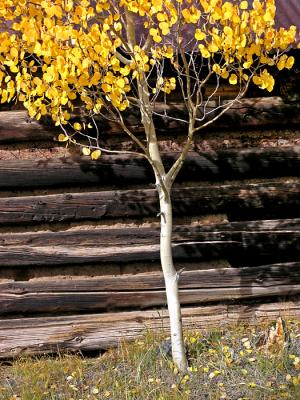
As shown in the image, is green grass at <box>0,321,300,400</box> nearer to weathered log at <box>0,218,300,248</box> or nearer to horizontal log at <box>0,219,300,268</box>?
horizontal log at <box>0,219,300,268</box>

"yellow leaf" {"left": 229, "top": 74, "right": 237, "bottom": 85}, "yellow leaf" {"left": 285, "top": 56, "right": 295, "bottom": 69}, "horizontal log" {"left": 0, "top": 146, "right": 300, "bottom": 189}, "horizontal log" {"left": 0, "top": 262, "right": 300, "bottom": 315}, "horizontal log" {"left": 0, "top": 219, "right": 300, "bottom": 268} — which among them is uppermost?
"yellow leaf" {"left": 285, "top": 56, "right": 295, "bottom": 69}

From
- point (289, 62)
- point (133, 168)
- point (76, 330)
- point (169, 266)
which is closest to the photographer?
point (289, 62)

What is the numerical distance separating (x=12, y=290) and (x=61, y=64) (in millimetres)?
2121

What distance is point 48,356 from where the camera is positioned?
4695 mm

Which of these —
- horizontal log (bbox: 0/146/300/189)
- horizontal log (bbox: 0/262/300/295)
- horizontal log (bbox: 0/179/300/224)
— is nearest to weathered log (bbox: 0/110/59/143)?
horizontal log (bbox: 0/146/300/189)

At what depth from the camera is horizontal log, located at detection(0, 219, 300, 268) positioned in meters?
4.71

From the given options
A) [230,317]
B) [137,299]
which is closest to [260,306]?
[230,317]

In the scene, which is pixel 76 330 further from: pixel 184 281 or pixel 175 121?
pixel 175 121

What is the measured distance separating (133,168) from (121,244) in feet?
2.26

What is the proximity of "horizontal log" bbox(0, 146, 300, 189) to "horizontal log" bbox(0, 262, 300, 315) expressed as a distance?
87cm

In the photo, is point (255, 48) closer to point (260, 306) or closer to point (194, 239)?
point (194, 239)

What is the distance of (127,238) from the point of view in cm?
475

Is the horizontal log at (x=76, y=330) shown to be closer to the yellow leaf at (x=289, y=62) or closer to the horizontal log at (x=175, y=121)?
the horizontal log at (x=175, y=121)

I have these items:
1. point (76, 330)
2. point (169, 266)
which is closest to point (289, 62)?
point (169, 266)
